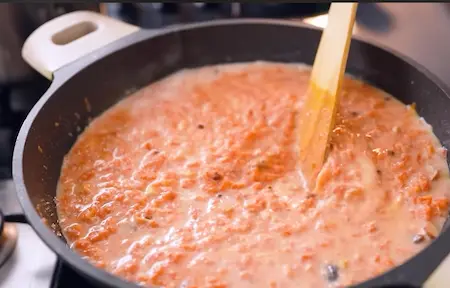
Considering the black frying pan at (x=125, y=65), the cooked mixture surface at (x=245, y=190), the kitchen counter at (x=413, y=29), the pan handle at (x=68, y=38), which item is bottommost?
the cooked mixture surface at (x=245, y=190)

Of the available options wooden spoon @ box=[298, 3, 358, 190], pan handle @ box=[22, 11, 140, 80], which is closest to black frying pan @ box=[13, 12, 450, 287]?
pan handle @ box=[22, 11, 140, 80]

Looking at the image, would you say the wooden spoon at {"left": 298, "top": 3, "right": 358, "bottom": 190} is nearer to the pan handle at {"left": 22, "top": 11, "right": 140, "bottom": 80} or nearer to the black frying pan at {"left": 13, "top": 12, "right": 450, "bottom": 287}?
the black frying pan at {"left": 13, "top": 12, "right": 450, "bottom": 287}

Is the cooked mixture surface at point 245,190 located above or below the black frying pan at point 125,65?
below

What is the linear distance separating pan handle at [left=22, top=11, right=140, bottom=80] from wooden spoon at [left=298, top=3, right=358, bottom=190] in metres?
0.46

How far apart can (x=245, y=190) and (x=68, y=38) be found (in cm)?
58

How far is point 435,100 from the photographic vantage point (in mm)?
1248

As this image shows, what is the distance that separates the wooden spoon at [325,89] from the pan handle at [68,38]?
0.46m

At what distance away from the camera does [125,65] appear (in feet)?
4.52

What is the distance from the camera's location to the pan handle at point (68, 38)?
1.26 m

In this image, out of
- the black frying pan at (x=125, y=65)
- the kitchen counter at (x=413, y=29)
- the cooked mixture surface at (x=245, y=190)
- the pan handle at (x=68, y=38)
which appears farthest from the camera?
the kitchen counter at (x=413, y=29)

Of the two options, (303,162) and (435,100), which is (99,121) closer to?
(303,162)

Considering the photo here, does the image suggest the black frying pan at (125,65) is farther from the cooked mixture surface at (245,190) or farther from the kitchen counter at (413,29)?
the kitchen counter at (413,29)

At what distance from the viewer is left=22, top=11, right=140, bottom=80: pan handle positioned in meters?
1.26

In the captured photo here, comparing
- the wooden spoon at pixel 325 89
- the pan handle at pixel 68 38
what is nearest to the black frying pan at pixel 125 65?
the pan handle at pixel 68 38
